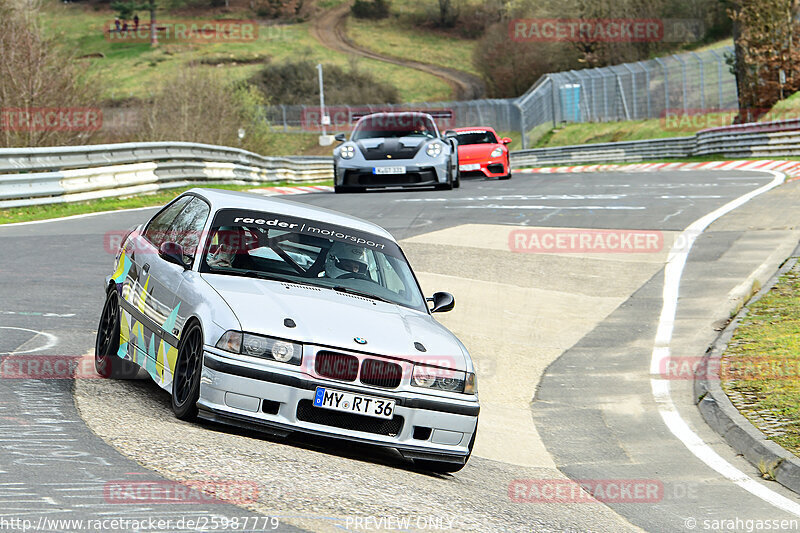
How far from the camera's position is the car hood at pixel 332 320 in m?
6.09

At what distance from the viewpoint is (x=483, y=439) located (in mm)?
8195

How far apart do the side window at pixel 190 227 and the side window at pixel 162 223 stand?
2.5 inches

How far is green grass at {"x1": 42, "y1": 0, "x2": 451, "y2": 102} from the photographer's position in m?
98.6

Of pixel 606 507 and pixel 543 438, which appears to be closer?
pixel 606 507

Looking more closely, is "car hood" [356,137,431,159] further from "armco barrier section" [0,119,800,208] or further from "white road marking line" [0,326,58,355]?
"white road marking line" [0,326,58,355]

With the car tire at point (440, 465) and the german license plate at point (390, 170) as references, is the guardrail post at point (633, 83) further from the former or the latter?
the car tire at point (440, 465)

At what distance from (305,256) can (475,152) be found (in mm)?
21885

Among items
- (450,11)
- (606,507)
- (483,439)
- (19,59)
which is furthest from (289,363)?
(450,11)

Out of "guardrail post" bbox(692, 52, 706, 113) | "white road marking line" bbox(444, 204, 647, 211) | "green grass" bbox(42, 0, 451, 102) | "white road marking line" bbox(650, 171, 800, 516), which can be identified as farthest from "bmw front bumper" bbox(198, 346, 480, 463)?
"green grass" bbox(42, 0, 451, 102)

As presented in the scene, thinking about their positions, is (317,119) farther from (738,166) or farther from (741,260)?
(741,260)

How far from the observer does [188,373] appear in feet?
20.6

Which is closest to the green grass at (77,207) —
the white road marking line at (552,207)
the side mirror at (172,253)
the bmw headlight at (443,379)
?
the white road marking line at (552,207)

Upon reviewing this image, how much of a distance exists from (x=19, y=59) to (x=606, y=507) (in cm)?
1941

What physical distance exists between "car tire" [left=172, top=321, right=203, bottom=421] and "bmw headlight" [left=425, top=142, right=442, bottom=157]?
1480cm
